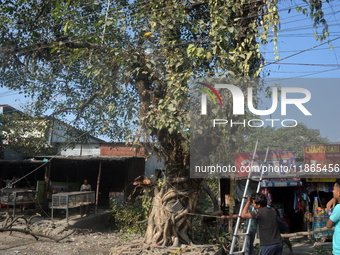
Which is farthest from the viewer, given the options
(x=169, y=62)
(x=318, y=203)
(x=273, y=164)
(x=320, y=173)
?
(x=318, y=203)

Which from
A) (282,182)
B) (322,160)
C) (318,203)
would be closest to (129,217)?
(282,182)

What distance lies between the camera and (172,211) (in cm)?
801

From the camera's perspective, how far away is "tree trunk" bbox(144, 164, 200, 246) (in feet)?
25.7

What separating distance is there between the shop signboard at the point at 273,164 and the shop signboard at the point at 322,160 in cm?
62

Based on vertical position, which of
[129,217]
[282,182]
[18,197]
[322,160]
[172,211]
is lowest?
[129,217]

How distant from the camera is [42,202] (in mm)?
13883

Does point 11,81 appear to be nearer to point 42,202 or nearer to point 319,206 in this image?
point 42,202

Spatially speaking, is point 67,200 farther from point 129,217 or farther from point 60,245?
point 129,217

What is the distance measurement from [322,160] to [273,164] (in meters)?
1.81

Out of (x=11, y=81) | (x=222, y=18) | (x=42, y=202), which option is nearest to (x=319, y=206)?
(x=222, y=18)

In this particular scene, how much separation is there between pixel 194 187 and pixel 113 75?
3750 mm

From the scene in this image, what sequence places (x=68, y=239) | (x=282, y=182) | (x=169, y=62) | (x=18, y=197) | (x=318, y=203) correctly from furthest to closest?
(x=282, y=182), (x=18, y=197), (x=318, y=203), (x=68, y=239), (x=169, y=62)

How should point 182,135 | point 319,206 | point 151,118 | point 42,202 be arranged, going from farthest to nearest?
point 42,202
point 319,206
point 182,135
point 151,118

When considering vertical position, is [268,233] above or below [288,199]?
above
